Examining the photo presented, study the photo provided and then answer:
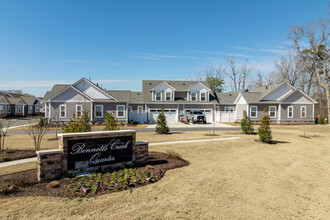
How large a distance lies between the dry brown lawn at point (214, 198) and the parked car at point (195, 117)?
67.0 ft

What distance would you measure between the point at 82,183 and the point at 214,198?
424 centimetres

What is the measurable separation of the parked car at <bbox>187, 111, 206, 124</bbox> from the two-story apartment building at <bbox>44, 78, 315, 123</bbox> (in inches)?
63.6

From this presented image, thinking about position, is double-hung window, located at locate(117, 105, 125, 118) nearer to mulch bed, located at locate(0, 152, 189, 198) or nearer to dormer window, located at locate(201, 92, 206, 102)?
dormer window, located at locate(201, 92, 206, 102)

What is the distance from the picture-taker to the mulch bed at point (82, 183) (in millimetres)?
5777

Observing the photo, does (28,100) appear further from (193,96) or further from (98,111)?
(193,96)

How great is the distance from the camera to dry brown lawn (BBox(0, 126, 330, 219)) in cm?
486

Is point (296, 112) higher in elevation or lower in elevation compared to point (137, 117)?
higher

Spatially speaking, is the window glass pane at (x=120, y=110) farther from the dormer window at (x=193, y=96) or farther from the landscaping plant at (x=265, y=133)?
the landscaping plant at (x=265, y=133)

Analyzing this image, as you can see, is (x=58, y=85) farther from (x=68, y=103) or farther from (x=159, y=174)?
(x=159, y=174)

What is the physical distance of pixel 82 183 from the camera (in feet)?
21.2

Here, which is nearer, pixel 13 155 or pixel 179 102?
pixel 13 155

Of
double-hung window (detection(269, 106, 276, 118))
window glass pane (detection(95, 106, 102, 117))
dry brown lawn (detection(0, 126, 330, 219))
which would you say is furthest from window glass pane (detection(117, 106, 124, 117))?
double-hung window (detection(269, 106, 276, 118))

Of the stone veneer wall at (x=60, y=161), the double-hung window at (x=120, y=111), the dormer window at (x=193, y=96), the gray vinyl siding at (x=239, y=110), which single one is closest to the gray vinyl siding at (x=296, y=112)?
the gray vinyl siding at (x=239, y=110)

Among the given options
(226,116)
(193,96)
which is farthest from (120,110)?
(226,116)
